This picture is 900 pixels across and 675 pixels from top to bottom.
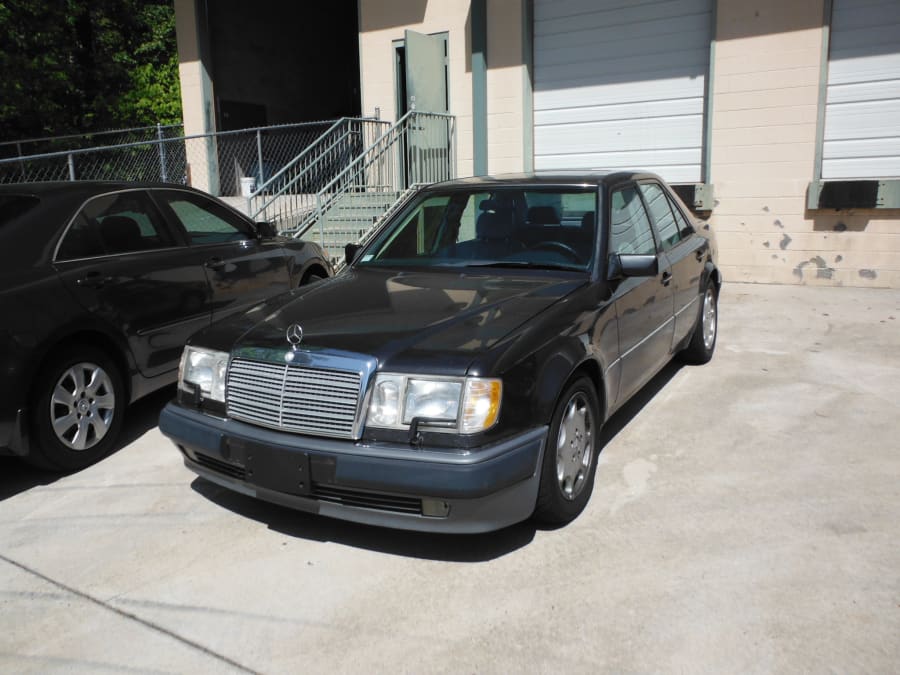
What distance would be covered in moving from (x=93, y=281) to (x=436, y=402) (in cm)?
259

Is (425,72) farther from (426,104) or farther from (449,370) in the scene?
(449,370)

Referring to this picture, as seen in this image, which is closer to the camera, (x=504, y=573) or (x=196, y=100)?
(x=504, y=573)

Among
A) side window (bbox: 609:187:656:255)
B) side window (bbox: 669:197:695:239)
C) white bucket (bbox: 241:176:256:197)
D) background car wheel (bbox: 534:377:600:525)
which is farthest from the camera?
white bucket (bbox: 241:176:256:197)

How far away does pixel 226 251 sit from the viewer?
5.52 m

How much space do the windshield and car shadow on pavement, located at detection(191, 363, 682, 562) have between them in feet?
4.67

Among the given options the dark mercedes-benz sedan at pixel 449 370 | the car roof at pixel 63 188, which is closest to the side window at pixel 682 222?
the dark mercedes-benz sedan at pixel 449 370

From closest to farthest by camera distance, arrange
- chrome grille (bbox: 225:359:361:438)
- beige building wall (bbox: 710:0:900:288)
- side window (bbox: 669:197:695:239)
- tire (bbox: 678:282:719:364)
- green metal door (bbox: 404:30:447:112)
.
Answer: chrome grille (bbox: 225:359:361:438), side window (bbox: 669:197:695:239), tire (bbox: 678:282:719:364), beige building wall (bbox: 710:0:900:288), green metal door (bbox: 404:30:447:112)

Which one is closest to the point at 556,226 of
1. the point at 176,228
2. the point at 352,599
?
the point at 352,599

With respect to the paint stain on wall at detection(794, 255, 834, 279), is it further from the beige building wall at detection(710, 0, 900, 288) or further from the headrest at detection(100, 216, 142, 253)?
the headrest at detection(100, 216, 142, 253)

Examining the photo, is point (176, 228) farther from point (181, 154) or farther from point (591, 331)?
point (181, 154)

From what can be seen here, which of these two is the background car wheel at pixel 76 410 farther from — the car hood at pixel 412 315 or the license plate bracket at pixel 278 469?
the license plate bracket at pixel 278 469

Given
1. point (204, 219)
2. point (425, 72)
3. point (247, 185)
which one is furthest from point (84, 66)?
point (204, 219)

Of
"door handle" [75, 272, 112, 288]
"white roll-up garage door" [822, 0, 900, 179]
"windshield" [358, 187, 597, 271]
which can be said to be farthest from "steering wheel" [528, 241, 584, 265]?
"white roll-up garage door" [822, 0, 900, 179]

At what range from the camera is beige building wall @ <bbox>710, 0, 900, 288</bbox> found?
29.8 feet
